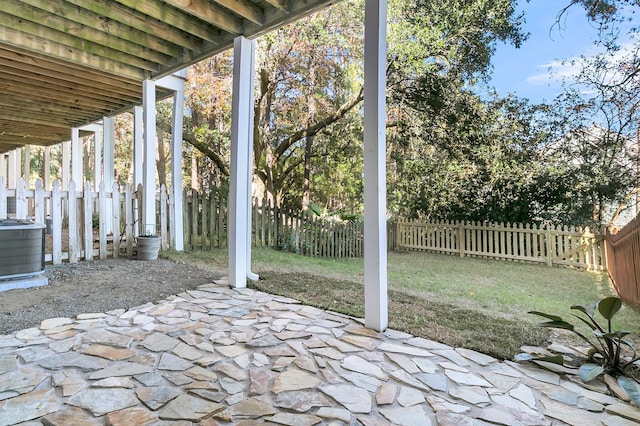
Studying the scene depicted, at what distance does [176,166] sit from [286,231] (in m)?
2.49

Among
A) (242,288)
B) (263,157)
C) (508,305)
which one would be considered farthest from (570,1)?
(263,157)

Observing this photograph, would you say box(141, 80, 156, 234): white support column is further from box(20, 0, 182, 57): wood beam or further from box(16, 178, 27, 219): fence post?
box(16, 178, 27, 219): fence post

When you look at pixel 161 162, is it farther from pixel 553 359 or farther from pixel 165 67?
pixel 553 359

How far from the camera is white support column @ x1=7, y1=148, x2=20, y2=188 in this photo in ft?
37.0

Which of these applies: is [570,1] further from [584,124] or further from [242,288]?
[242,288]

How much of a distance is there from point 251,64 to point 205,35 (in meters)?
0.77

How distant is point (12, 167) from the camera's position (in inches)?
479

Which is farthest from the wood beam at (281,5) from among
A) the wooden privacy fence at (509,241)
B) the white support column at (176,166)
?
the wooden privacy fence at (509,241)

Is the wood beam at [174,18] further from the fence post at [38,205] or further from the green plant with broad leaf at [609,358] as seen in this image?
the green plant with broad leaf at [609,358]

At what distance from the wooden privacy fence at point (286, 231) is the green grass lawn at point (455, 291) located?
21.1 inches

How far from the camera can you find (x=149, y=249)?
4.91 meters

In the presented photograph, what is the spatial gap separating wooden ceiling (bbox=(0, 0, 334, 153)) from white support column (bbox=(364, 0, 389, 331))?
82cm

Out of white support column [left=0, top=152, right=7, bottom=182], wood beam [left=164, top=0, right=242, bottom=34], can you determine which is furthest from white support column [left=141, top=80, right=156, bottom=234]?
white support column [left=0, top=152, right=7, bottom=182]

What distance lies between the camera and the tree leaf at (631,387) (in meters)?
1.63
